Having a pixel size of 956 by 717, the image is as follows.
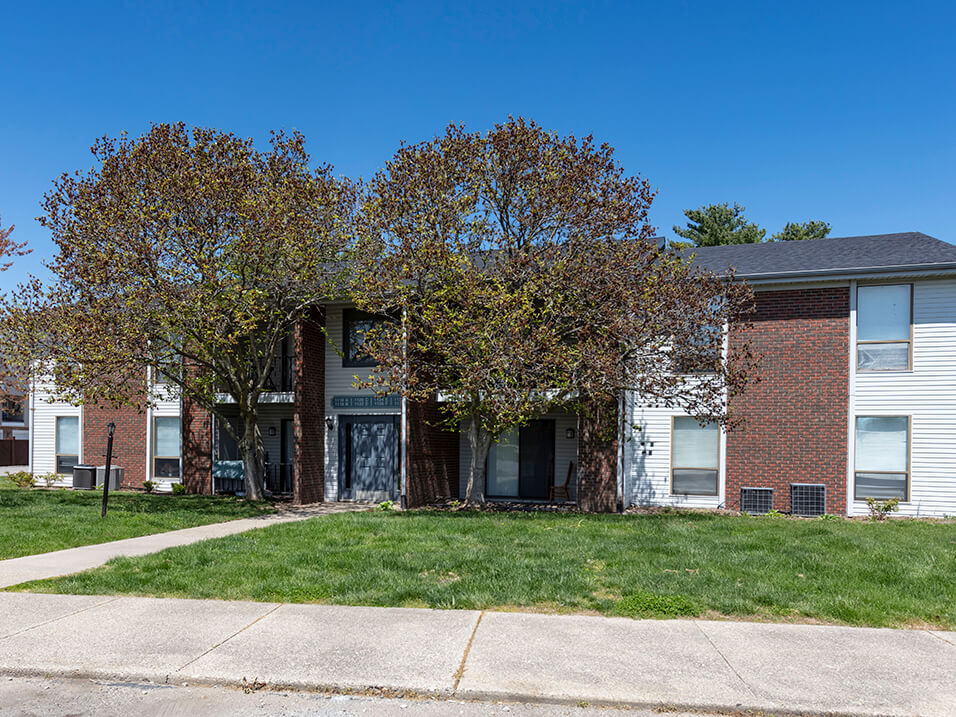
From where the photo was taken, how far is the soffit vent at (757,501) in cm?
1730

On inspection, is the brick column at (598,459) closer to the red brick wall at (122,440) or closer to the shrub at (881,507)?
the shrub at (881,507)

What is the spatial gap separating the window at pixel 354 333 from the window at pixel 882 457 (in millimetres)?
12114

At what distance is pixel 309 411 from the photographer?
777 inches

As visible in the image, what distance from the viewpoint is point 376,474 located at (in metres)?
20.0

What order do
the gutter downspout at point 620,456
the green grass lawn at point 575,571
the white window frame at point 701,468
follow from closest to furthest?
the green grass lawn at point 575,571, the gutter downspout at point 620,456, the white window frame at point 701,468

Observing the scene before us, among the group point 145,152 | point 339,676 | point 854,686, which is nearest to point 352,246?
point 145,152

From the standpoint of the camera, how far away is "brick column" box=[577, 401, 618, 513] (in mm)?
17500

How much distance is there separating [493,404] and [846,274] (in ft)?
28.6

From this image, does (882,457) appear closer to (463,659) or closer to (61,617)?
(463,659)

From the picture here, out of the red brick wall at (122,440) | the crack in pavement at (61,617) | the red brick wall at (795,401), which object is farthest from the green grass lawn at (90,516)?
the red brick wall at (795,401)

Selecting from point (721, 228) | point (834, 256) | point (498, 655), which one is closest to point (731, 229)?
point (721, 228)

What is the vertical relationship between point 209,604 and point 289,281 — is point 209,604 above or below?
below

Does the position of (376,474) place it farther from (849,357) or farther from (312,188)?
(849,357)

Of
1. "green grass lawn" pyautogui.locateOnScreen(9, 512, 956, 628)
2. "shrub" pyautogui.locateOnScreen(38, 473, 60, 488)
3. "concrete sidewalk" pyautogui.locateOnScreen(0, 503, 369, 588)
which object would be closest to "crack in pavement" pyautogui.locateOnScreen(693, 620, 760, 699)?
"green grass lawn" pyautogui.locateOnScreen(9, 512, 956, 628)
